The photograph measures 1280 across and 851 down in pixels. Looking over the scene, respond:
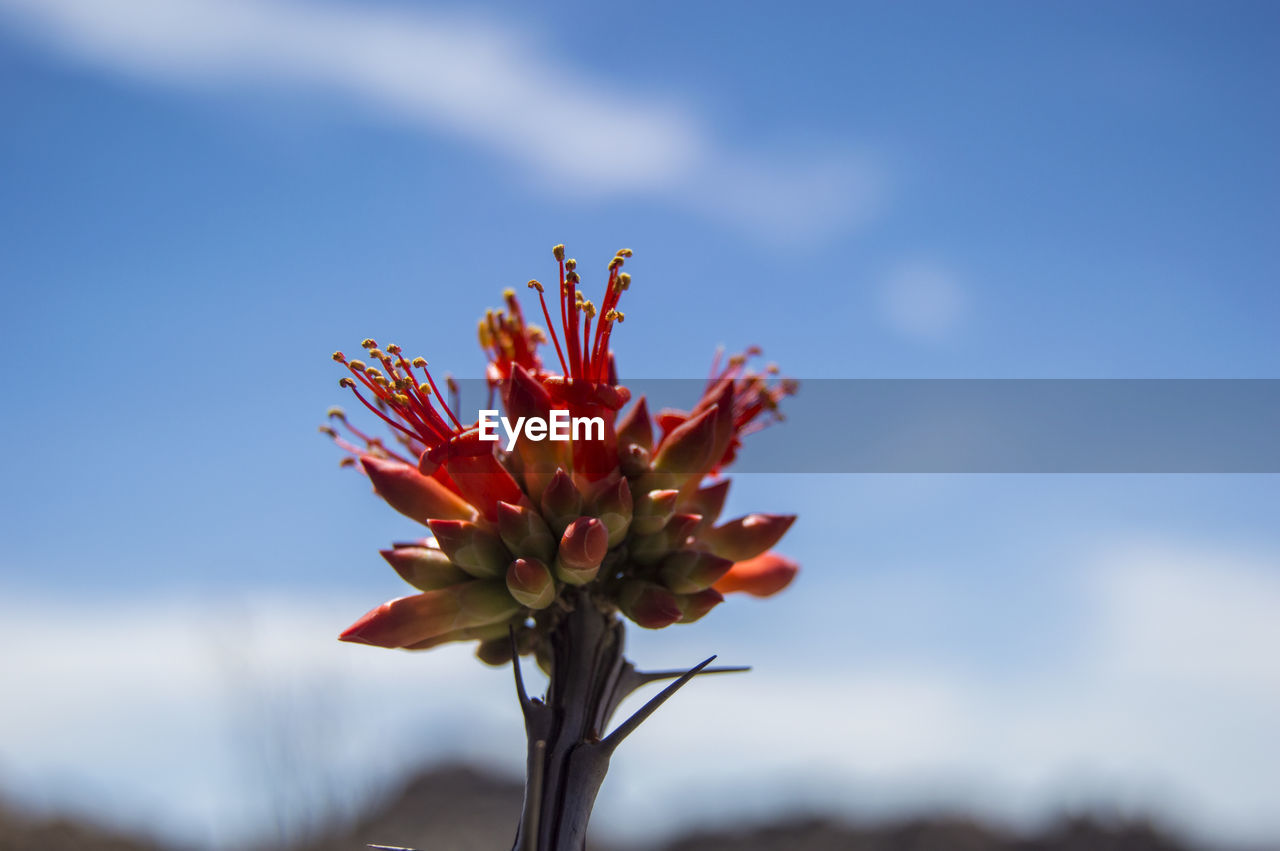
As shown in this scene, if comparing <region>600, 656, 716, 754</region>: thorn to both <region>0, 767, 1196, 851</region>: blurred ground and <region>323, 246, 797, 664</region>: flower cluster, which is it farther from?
<region>0, 767, 1196, 851</region>: blurred ground

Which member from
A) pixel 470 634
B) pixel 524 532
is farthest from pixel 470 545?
pixel 470 634

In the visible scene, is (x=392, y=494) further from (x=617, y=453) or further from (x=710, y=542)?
(x=710, y=542)

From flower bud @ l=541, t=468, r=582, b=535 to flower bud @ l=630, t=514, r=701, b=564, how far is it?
19 cm

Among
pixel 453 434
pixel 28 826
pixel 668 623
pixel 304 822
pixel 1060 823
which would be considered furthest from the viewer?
pixel 1060 823

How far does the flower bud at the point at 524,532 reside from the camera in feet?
6.98

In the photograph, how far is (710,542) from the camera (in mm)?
2434

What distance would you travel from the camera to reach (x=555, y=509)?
2148 mm

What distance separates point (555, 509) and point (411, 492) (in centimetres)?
38

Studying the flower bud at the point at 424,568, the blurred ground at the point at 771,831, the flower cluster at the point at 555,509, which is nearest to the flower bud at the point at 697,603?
the flower cluster at the point at 555,509

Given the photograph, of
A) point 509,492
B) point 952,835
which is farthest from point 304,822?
point 952,835

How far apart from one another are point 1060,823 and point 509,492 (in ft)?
39.3

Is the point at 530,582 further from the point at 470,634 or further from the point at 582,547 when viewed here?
the point at 470,634

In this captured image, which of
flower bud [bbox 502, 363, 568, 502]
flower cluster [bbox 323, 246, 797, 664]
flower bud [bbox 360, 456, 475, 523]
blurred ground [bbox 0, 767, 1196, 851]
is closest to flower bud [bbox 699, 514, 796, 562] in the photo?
flower cluster [bbox 323, 246, 797, 664]

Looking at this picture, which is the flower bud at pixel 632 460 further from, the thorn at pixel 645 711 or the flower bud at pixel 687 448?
the thorn at pixel 645 711
